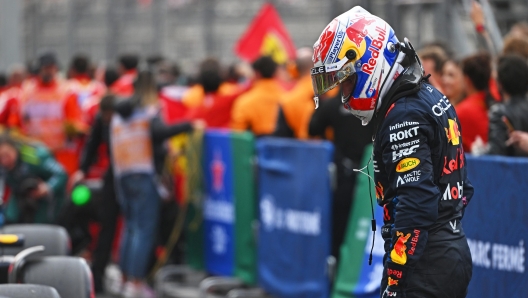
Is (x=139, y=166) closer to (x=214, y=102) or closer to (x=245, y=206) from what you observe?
(x=245, y=206)

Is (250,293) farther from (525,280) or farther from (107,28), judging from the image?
(107,28)

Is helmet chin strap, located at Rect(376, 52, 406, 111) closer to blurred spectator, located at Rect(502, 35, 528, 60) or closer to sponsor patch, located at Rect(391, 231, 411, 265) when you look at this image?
sponsor patch, located at Rect(391, 231, 411, 265)

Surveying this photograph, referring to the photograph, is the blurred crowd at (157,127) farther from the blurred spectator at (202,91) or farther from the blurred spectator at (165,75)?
the blurred spectator at (165,75)

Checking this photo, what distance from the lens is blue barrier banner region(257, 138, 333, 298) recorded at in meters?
7.85

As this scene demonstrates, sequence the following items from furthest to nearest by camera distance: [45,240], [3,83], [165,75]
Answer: [3,83] → [165,75] → [45,240]

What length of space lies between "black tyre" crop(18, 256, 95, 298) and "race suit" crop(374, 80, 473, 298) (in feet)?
6.40

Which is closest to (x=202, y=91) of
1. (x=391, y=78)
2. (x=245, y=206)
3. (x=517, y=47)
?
(x=245, y=206)

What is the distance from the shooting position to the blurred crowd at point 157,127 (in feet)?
22.0

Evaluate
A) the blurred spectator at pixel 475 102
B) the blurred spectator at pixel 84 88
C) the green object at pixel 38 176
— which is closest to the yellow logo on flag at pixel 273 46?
the blurred spectator at pixel 84 88

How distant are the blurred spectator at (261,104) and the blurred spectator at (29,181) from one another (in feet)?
5.80

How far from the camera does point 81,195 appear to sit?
1040 cm

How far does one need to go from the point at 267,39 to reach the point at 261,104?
114 inches

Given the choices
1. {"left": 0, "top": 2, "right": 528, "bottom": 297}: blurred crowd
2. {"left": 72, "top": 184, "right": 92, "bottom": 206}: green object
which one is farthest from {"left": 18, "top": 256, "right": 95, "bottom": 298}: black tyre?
{"left": 72, "top": 184, "right": 92, "bottom": 206}: green object

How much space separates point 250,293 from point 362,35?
209 inches
